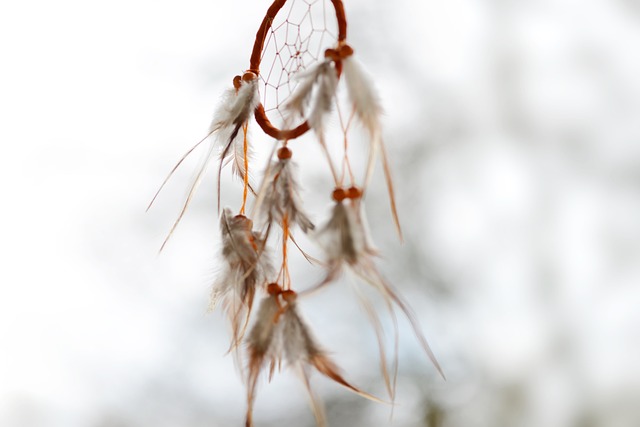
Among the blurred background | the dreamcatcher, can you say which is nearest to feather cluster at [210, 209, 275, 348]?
the dreamcatcher

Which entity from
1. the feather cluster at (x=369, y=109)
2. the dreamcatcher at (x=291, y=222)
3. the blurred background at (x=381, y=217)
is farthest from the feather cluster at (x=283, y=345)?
the blurred background at (x=381, y=217)

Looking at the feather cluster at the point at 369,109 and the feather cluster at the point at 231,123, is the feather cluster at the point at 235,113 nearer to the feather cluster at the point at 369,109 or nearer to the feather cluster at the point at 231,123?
the feather cluster at the point at 231,123

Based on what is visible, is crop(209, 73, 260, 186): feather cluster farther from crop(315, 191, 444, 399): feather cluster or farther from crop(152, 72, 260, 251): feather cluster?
crop(315, 191, 444, 399): feather cluster

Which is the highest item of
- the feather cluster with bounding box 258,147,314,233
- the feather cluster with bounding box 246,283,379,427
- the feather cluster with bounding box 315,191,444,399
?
the feather cluster with bounding box 258,147,314,233

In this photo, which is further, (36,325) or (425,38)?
(425,38)

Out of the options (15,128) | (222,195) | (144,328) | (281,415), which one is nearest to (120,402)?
(144,328)

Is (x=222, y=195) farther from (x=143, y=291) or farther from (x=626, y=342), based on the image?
(x=626, y=342)
